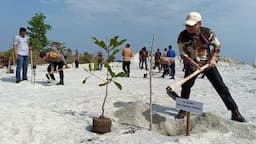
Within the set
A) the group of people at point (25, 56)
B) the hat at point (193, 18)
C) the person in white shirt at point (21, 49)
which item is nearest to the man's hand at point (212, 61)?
the hat at point (193, 18)

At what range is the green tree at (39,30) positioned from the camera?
3241 centimetres

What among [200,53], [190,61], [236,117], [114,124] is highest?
[200,53]

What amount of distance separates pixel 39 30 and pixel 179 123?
93.0 ft

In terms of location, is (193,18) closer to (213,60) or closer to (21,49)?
(213,60)

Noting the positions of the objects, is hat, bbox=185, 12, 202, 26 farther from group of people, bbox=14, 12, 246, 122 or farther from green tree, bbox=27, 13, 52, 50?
green tree, bbox=27, 13, 52, 50

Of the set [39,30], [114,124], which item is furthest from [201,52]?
[39,30]

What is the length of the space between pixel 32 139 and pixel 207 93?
20.7 feet

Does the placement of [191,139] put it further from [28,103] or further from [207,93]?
[207,93]

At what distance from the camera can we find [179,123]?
6.34 m

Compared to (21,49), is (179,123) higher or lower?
lower

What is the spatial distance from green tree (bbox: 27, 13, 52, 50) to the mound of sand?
2665 centimetres

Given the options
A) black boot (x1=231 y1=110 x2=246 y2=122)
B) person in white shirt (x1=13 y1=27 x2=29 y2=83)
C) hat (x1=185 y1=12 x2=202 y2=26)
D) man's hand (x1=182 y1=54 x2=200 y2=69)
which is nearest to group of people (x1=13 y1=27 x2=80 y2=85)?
person in white shirt (x1=13 y1=27 x2=29 y2=83)

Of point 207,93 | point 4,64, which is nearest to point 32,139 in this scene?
point 207,93

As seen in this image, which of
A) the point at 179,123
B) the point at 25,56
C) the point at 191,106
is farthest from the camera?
the point at 25,56
